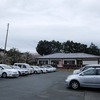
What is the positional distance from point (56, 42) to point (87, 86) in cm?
9207

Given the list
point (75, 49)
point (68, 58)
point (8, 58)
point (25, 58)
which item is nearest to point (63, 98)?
point (8, 58)

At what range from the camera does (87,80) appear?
16.0 meters

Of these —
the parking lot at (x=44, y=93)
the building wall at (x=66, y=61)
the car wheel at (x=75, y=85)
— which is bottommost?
the parking lot at (x=44, y=93)

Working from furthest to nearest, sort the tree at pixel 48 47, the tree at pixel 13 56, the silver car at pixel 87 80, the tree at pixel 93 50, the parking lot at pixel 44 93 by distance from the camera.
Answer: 1. the tree at pixel 48 47
2. the tree at pixel 93 50
3. the tree at pixel 13 56
4. the silver car at pixel 87 80
5. the parking lot at pixel 44 93

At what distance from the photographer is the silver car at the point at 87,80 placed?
1583 cm

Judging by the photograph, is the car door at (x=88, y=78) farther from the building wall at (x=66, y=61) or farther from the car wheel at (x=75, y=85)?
the building wall at (x=66, y=61)

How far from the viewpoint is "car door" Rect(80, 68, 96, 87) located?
52.2 ft

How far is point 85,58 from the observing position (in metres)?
68.8

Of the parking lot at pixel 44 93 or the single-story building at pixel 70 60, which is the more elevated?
the single-story building at pixel 70 60

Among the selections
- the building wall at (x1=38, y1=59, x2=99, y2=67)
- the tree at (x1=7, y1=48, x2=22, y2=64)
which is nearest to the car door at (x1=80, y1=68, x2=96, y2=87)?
the tree at (x1=7, y1=48, x2=22, y2=64)

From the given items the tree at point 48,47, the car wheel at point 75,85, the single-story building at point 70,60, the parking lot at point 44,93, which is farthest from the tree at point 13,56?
the car wheel at point 75,85

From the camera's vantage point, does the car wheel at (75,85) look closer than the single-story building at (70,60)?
Yes

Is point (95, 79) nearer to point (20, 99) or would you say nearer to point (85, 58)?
point (20, 99)

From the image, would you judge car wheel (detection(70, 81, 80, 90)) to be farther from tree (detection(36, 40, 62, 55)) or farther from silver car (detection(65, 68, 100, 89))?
tree (detection(36, 40, 62, 55))
